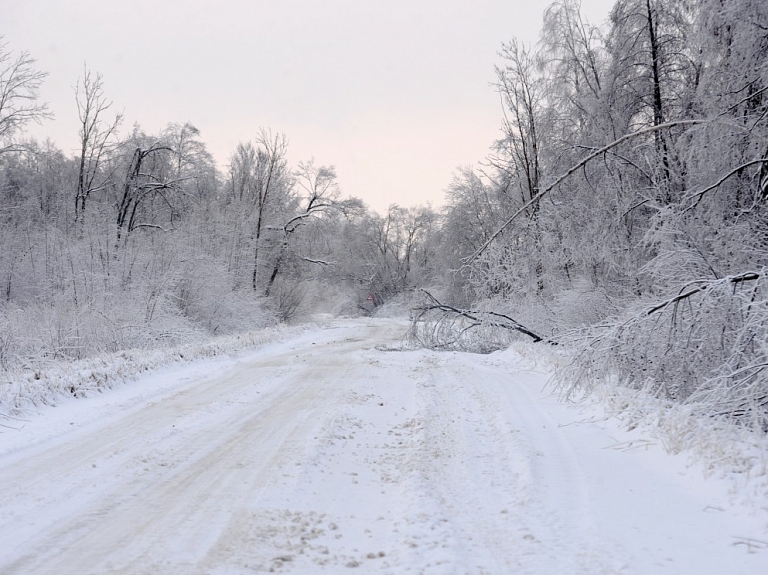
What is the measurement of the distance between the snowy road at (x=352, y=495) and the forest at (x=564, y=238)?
111cm

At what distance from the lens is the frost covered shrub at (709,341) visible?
4.49 m

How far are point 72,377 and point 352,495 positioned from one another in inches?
255

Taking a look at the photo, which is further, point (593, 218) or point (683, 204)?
point (593, 218)

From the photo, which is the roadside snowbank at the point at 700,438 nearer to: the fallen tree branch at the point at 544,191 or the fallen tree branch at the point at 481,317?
the fallen tree branch at the point at 544,191

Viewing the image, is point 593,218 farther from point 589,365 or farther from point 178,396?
point 178,396

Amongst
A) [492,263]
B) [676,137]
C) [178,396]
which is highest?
[676,137]

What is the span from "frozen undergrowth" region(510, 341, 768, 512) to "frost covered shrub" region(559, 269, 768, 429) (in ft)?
0.51

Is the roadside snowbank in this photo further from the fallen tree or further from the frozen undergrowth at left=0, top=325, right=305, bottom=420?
the fallen tree

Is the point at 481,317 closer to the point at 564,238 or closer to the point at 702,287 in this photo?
the point at 564,238

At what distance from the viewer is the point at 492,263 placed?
7.28m

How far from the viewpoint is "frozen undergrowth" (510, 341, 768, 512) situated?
3982 millimetres

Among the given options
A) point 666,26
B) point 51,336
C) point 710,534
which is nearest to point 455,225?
point 666,26

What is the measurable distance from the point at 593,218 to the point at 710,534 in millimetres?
5150

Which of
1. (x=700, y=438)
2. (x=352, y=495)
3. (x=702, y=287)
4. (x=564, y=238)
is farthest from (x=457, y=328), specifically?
(x=352, y=495)
